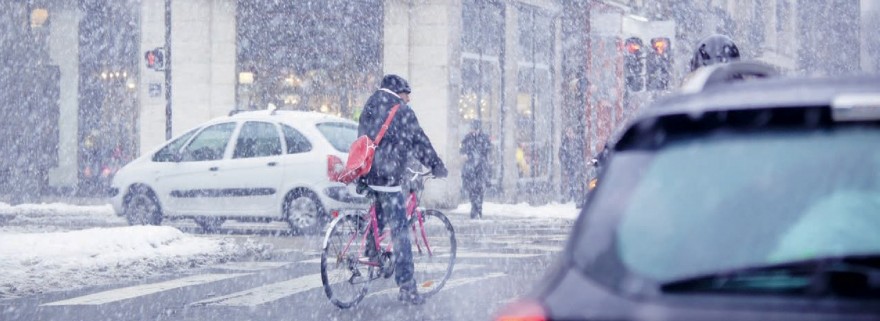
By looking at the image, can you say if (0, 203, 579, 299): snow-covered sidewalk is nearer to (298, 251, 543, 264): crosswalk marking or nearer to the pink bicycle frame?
(298, 251, 543, 264): crosswalk marking

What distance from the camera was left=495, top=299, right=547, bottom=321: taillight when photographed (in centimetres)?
273

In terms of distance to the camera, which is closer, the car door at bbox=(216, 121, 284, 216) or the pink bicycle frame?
the pink bicycle frame

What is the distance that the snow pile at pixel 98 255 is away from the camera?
37.3ft

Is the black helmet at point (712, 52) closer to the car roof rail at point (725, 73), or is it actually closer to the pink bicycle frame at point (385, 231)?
the car roof rail at point (725, 73)

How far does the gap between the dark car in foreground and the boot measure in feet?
21.5

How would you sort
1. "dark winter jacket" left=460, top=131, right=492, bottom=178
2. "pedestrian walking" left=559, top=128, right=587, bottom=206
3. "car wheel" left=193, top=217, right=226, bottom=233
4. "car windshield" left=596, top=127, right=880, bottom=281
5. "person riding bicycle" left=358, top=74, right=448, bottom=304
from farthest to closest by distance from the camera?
"pedestrian walking" left=559, top=128, right=587, bottom=206 → "dark winter jacket" left=460, top=131, right=492, bottom=178 → "car wheel" left=193, top=217, right=226, bottom=233 → "person riding bicycle" left=358, top=74, right=448, bottom=304 → "car windshield" left=596, top=127, right=880, bottom=281

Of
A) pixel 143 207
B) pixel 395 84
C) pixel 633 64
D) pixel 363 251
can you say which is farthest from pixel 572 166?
pixel 363 251

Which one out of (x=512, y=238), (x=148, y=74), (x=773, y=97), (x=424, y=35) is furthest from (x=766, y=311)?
(x=148, y=74)

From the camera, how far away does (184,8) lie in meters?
25.0

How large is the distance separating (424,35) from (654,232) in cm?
2239

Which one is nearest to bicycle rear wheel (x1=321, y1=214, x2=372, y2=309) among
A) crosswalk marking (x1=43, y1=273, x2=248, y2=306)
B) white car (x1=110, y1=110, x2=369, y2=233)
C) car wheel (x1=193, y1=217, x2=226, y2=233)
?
crosswalk marking (x1=43, y1=273, x2=248, y2=306)

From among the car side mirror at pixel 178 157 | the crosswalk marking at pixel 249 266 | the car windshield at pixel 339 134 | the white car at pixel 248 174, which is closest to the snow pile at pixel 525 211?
the car windshield at pixel 339 134

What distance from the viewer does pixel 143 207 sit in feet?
59.3

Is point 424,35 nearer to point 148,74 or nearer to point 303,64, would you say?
point 303,64
